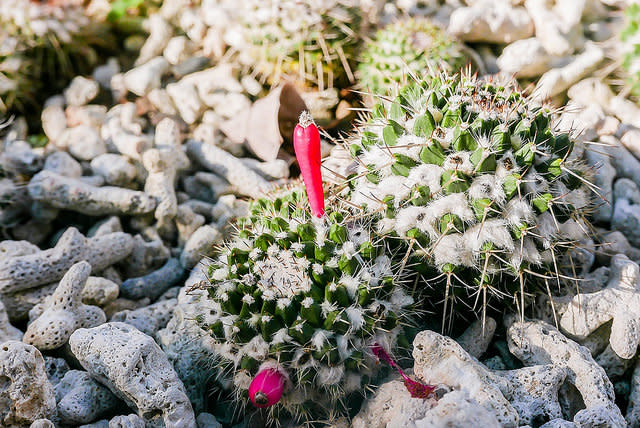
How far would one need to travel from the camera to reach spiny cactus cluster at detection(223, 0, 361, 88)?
3529mm

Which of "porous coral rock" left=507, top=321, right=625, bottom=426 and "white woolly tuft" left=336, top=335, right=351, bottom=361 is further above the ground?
"white woolly tuft" left=336, top=335, right=351, bottom=361

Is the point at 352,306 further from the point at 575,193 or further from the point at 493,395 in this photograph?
the point at 575,193

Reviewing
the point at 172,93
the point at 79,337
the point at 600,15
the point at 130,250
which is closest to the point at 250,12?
the point at 172,93

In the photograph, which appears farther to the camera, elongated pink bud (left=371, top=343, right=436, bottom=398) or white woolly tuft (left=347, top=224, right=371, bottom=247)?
white woolly tuft (left=347, top=224, right=371, bottom=247)

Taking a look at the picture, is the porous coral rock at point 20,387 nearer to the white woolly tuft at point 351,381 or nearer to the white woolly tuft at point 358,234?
the white woolly tuft at point 351,381

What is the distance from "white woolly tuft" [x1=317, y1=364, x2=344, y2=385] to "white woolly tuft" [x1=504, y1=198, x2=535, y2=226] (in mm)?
750

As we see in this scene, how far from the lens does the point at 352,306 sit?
202 centimetres

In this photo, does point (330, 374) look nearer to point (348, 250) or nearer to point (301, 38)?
point (348, 250)

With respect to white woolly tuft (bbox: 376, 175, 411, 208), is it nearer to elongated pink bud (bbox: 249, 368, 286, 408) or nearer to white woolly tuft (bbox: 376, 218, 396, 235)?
white woolly tuft (bbox: 376, 218, 396, 235)

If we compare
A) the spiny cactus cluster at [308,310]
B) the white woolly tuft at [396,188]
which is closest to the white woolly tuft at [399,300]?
the spiny cactus cluster at [308,310]

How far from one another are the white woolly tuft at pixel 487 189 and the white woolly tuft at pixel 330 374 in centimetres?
73

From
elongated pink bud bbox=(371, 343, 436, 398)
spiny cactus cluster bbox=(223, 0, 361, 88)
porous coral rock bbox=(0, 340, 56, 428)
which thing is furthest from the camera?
spiny cactus cluster bbox=(223, 0, 361, 88)

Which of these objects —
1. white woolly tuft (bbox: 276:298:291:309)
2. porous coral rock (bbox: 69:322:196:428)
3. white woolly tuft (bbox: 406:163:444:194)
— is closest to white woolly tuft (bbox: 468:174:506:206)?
white woolly tuft (bbox: 406:163:444:194)

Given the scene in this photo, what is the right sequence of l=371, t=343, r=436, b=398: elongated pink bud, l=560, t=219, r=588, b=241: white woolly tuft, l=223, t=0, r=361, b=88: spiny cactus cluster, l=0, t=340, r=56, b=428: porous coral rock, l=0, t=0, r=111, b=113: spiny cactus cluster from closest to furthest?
l=371, t=343, r=436, b=398: elongated pink bud → l=0, t=340, r=56, b=428: porous coral rock → l=560, t=219, r=588, b=241: white woolly tuft → l=223, t=0, r=361, b=88: spiny cactus cluster → l=0, t=0, r=111, b=113: spiny cactus cluster
